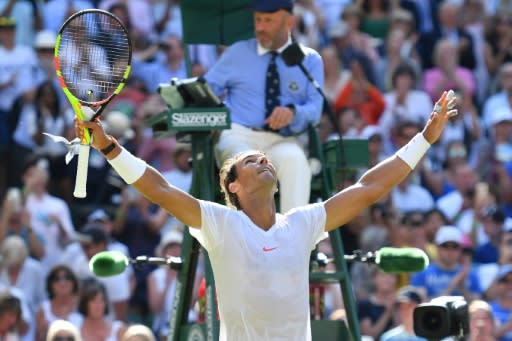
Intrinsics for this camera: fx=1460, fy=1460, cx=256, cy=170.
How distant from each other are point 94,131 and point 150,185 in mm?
455

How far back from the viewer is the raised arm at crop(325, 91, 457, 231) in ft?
24.7

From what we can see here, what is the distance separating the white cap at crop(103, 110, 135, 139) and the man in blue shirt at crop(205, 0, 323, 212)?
4198 mm

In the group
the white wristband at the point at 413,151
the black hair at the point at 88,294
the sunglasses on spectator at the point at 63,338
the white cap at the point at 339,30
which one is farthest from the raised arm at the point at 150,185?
the white cap at the point at 339,30

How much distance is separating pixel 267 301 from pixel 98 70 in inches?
58.4

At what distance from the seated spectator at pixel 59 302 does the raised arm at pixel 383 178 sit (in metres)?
5.58

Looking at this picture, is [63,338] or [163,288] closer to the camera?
[63,338]

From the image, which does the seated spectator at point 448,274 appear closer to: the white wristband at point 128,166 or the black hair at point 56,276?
the black hair at point 56,276

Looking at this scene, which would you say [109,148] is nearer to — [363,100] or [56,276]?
[56,276]

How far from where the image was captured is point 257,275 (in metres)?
7.17

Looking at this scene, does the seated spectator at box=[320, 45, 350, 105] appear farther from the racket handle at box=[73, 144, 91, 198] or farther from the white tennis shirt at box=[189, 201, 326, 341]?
the racket handle at box=[73, 144, 91, 198]

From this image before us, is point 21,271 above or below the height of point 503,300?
above

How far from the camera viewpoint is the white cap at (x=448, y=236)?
1340 centimetres

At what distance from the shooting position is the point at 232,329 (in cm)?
720

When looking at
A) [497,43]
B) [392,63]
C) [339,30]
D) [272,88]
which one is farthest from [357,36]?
[272,88]
